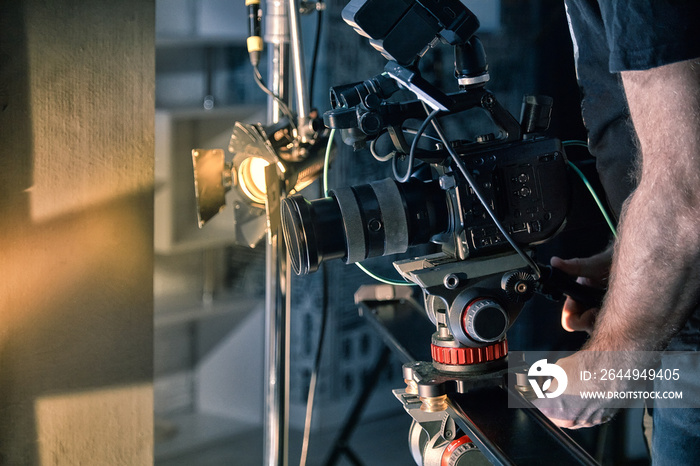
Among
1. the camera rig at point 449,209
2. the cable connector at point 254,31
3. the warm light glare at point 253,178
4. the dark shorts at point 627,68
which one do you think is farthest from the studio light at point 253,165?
the dark shorts at point 627,68

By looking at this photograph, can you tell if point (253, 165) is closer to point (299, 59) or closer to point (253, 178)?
point (253, 178)

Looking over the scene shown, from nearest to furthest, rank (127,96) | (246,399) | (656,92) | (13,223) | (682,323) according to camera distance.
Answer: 1. (656,92)
2. (682,323)
3. (13,223)
4. (127,96)
5. (246,399)

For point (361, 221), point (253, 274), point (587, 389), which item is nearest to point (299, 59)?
point (361, 221)

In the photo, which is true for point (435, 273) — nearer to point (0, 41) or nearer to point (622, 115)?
point (622, 115)

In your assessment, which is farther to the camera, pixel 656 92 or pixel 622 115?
pixel 622 115

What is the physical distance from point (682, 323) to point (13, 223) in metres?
0.95

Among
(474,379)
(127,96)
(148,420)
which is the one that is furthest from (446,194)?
(148,420)

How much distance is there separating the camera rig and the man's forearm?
0.31ft

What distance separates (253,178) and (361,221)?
371 mm

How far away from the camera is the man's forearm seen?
26.5 inches

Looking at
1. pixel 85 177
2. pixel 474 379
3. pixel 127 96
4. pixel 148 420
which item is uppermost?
pixel 127 96

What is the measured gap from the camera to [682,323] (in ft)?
2.62

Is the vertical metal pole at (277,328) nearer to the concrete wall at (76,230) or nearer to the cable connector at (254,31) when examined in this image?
the cable connector at (254,31)

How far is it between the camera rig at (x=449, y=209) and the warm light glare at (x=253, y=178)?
295 mm
